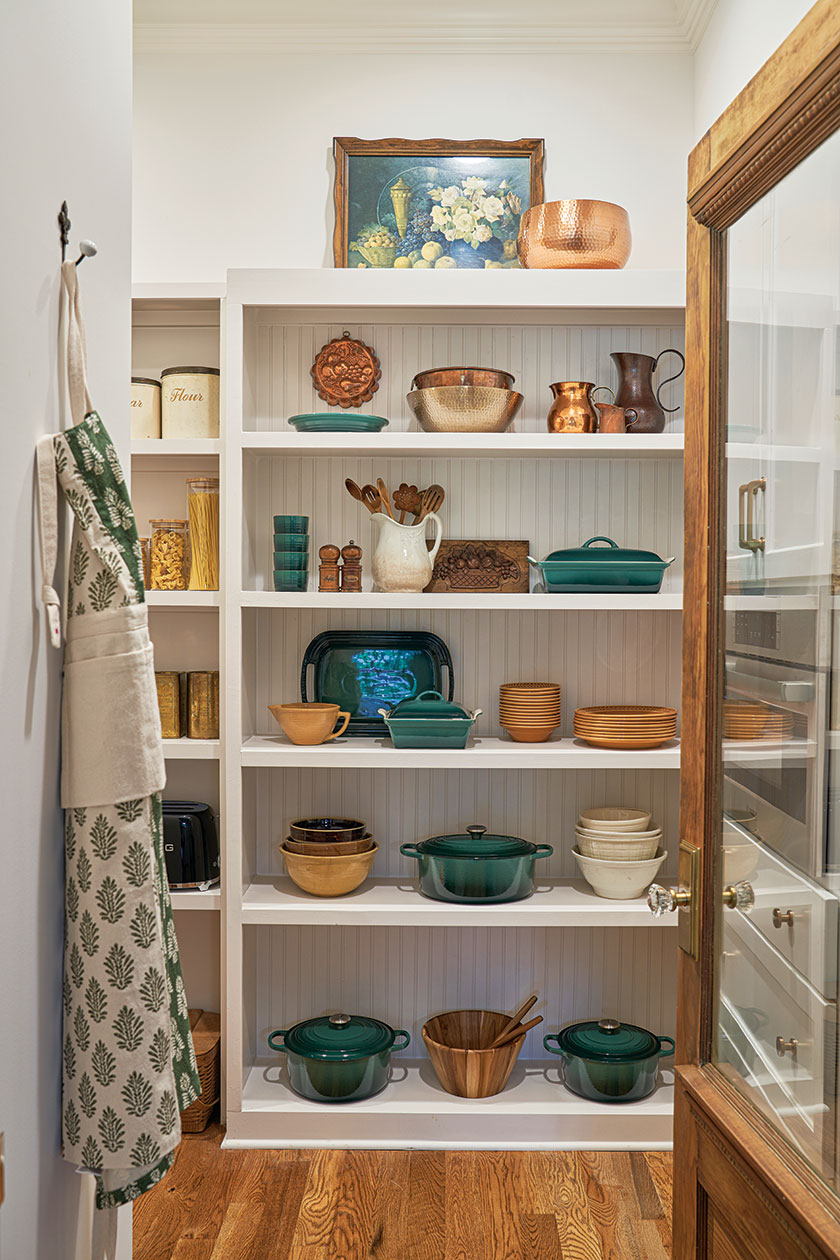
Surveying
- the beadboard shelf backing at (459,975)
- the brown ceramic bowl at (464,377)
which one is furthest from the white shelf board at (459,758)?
the brown ceramic bowl at (464,377)

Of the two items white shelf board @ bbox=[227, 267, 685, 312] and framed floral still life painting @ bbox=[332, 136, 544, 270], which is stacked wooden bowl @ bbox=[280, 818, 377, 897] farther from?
framed floral still life painting @ bbox=[332, 136, 544, 270]

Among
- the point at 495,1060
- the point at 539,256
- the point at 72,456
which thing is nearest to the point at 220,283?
the point at 539,256

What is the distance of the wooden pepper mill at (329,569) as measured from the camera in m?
2.83

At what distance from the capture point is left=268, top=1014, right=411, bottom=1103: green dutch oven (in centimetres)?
271

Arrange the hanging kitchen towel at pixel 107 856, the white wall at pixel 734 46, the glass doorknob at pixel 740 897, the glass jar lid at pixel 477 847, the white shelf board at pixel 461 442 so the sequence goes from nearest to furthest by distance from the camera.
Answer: the hanging kitchen towel at pixel 107 856, the glass doorknob at pixel 740 897, the white wall at pixel 734 46, the white shelf board at pixel 461 442, the glass jar lid at pixel 477 847

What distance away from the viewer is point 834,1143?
3.80ft

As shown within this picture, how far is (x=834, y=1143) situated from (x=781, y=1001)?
18 cm

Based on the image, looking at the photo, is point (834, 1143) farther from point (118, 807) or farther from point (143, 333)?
point (143, 333)

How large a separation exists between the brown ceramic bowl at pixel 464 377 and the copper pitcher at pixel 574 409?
151 millimetres

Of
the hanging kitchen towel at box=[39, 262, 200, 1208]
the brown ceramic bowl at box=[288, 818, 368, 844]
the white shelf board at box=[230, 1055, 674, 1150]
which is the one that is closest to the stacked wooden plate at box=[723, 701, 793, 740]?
the hanging kitchen towel at box=[39, 262, 200, 1208]

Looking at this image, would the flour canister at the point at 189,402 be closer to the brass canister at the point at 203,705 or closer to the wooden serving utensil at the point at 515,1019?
the brass canister at the point at 203,705

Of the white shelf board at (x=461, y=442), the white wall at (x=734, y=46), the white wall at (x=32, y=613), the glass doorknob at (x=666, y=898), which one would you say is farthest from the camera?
the white shelf board at (x=461, y=442)

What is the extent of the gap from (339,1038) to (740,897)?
5.46 feet

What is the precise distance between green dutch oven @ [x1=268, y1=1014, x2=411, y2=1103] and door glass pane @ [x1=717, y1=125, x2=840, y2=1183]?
1.48 m
